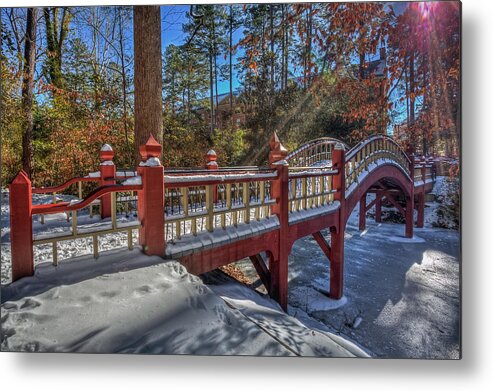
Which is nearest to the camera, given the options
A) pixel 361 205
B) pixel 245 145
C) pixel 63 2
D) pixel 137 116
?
pixel 63 2

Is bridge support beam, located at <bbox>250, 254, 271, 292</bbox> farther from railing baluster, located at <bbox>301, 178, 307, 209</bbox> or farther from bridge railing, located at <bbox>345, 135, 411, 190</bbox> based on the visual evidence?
bridge railing, located at <bbox>345, 135, 411, 190</bbox>

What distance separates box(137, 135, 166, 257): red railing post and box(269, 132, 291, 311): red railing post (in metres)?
1.20

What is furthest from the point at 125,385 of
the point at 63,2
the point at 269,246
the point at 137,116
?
the point at 63,2

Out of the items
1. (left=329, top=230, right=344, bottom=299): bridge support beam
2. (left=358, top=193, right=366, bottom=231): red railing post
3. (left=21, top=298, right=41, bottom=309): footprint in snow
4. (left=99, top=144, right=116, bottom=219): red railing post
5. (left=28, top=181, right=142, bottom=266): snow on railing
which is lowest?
(left=329, top=230, right=344, bottom=299): bridge support beam

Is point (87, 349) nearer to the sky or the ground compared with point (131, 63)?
nearer to the ground

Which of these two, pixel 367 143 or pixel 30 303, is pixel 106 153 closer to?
pixel 30 303

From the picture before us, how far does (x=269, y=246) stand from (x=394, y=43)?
1.96 m

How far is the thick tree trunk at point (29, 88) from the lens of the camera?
2.44 meters

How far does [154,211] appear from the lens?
191 centimetres

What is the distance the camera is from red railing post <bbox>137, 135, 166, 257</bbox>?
73.7 inches

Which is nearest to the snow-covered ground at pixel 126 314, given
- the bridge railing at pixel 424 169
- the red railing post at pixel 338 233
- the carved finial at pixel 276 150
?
the carved finial at pixel 276 150

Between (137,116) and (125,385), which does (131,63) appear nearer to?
(137,116)

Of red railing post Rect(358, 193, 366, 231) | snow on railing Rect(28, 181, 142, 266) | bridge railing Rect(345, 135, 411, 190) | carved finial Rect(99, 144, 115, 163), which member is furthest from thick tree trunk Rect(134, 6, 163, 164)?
red railing post Rect(358, 193, 366, 231)

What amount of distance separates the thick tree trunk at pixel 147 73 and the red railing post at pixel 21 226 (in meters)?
1.45
